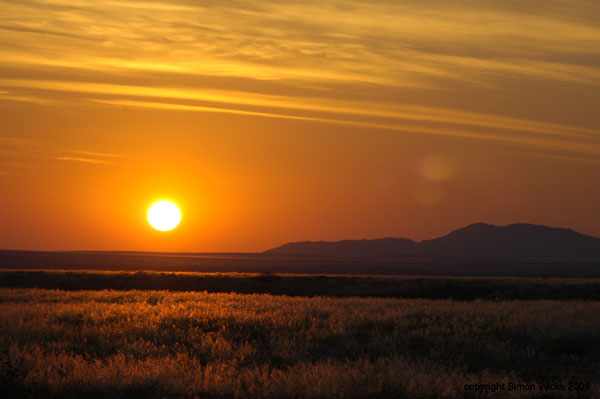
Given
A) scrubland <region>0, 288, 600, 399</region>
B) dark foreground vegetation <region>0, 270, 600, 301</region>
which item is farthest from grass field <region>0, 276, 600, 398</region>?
dark foreground vegetation <region>0, 270, 600, 301</region>

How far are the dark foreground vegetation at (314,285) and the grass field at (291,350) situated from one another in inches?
643

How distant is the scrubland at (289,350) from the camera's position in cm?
1110

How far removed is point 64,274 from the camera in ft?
157

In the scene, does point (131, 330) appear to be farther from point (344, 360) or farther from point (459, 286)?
point (459, 286)

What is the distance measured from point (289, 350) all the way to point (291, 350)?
0.11 metres

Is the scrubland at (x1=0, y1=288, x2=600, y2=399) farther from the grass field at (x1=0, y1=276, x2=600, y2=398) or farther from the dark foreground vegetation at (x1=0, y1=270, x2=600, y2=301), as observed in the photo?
the dark foreground vegetation at (x1=0, y1=270, x2=600, y2=301)

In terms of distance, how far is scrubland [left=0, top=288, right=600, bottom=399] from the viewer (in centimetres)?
1110

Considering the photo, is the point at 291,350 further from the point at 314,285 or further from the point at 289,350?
the point at 314,285

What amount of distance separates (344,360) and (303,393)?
4303mm

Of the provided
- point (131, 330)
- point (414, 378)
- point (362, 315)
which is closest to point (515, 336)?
point (362, 315)

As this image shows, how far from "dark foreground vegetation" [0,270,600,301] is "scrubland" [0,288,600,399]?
16.6 metres

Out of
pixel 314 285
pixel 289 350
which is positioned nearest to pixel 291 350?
pixel 289 350

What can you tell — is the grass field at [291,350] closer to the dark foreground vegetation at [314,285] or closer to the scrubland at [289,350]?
the scrubland at [289,350]

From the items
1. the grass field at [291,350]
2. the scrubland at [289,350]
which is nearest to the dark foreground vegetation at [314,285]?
the grass field at [291,350]
